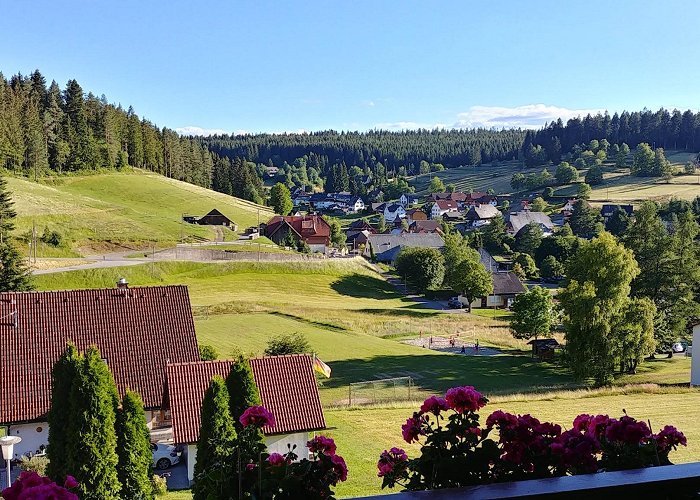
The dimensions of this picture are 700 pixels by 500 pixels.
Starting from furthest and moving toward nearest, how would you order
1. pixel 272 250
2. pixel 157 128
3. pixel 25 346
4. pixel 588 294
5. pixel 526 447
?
pixel 157 128
pixel 272 250
pixel 588 294
pixel 25 346
pixel 526 447

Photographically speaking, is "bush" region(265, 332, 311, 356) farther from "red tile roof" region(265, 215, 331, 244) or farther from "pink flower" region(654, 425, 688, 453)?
"red tile roof" region(265, 215, 331, 244)

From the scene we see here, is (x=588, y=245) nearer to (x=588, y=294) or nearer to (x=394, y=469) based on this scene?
(x=588, y=294)

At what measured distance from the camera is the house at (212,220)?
6960 cm

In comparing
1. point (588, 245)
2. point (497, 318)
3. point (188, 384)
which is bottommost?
point (497, 318)

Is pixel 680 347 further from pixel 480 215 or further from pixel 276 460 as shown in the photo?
pixel 480 215

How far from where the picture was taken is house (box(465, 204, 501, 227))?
103938 mm

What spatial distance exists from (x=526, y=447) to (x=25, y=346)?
17966mm

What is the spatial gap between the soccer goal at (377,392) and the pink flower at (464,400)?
20231 millimetres

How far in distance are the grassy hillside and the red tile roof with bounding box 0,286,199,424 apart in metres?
32.1

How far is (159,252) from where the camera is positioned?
50.7 m

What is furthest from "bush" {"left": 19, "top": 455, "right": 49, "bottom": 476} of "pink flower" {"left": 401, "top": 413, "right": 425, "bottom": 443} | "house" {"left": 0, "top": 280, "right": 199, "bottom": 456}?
"pink flower" {"left": 401, "top": 413, "right": 425, "bottom": 443}

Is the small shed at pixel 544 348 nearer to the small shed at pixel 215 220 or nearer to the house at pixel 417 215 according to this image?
the small shed at pixel 215 220

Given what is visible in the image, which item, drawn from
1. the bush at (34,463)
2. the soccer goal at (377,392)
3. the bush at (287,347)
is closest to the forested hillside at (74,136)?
the bush at (287,347)

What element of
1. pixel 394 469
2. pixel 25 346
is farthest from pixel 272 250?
pixel 394 469
